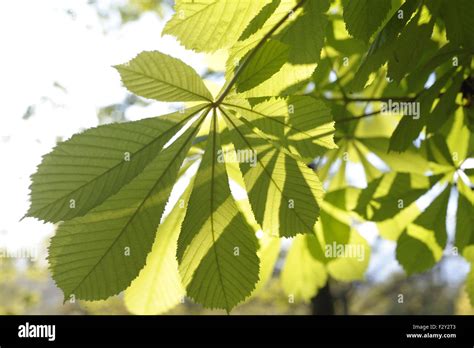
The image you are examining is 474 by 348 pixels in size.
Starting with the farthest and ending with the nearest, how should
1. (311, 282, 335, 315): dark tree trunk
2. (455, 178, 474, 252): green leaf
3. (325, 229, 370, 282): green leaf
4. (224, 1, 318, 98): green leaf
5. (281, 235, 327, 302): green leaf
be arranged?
(311, 282, 335, 315): dark tree trunk, (281, 235, 327, 302): green leaf, (325, 229, 370, 282): green leaf, (455, 178, 474, 252): green leaf, (224, 1, 318, 98): green leaf

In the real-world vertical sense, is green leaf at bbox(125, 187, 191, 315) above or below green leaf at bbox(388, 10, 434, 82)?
below

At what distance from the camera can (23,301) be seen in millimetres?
7801

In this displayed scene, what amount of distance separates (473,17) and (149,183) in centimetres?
60

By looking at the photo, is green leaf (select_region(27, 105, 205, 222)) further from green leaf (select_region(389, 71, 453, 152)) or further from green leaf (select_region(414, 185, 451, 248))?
green leaf (select_region(414, 185, 451, 248))

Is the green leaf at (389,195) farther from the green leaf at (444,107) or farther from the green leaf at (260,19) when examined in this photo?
the green leaf at (260,19)

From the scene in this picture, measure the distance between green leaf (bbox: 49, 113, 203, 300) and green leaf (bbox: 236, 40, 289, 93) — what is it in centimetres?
24

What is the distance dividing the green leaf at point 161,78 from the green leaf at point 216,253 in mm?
169

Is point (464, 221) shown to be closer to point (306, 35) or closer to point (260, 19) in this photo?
point (306, 35)

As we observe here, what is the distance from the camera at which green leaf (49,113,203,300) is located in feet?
2.35

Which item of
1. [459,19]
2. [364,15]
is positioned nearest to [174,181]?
[364,15]

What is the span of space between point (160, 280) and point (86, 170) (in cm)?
39

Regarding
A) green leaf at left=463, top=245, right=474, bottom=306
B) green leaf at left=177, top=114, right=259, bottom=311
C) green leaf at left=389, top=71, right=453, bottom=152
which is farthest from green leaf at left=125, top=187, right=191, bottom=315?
green leaf at left=463, top=245, right=474, bottom=306

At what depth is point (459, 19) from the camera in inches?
33.2
